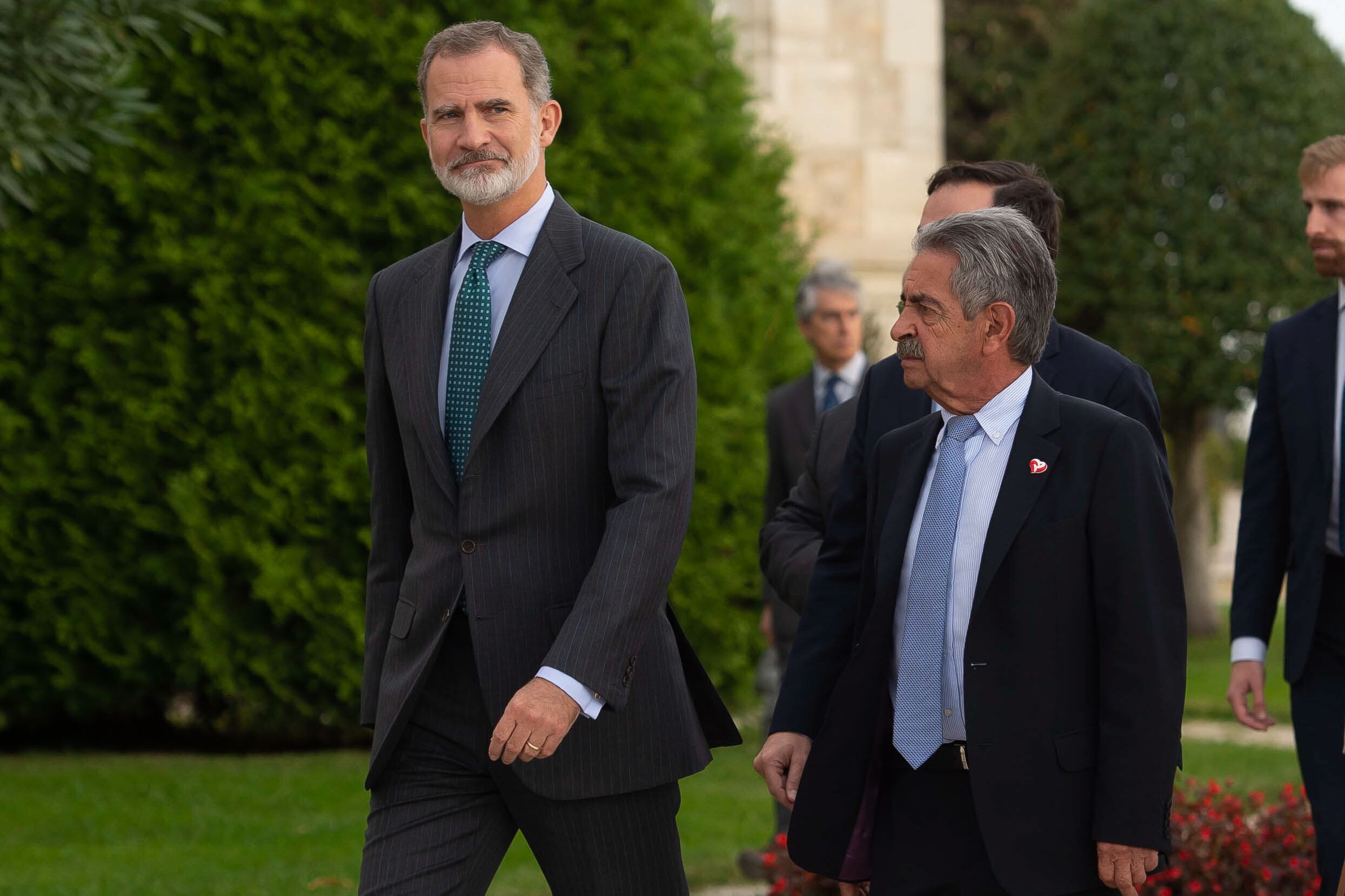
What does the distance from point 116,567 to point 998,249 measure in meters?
6.53

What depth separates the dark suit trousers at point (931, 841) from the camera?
9.75ft

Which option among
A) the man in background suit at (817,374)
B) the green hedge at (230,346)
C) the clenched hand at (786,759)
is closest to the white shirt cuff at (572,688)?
the clenched hand at (786,759)

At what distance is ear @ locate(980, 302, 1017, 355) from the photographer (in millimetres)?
3000

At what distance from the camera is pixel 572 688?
3.07 m

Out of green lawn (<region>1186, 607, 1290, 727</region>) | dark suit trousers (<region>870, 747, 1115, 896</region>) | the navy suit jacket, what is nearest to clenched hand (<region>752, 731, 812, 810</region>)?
dark suit trousers (<region>870, 747, 1115, 896</region>)

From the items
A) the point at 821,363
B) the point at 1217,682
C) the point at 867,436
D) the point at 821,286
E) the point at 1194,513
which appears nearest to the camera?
the point at 867,436

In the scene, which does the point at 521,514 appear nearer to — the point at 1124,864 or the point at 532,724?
the point at 532,724

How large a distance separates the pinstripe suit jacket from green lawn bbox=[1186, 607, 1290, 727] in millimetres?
7803

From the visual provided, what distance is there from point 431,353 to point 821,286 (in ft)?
10.6

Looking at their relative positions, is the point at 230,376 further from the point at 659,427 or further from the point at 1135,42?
the point at 1135,42

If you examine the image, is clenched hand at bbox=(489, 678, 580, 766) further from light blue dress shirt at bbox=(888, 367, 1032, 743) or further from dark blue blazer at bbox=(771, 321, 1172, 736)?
light blue dress shirt at bbox=(888, 367, 1032, 743)

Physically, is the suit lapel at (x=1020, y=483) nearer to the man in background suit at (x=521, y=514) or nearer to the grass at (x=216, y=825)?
the man in background suit at (x=521, y=514)

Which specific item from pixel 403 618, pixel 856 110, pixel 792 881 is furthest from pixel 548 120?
pixel 856 110

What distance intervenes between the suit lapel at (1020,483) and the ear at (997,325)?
11 cm
